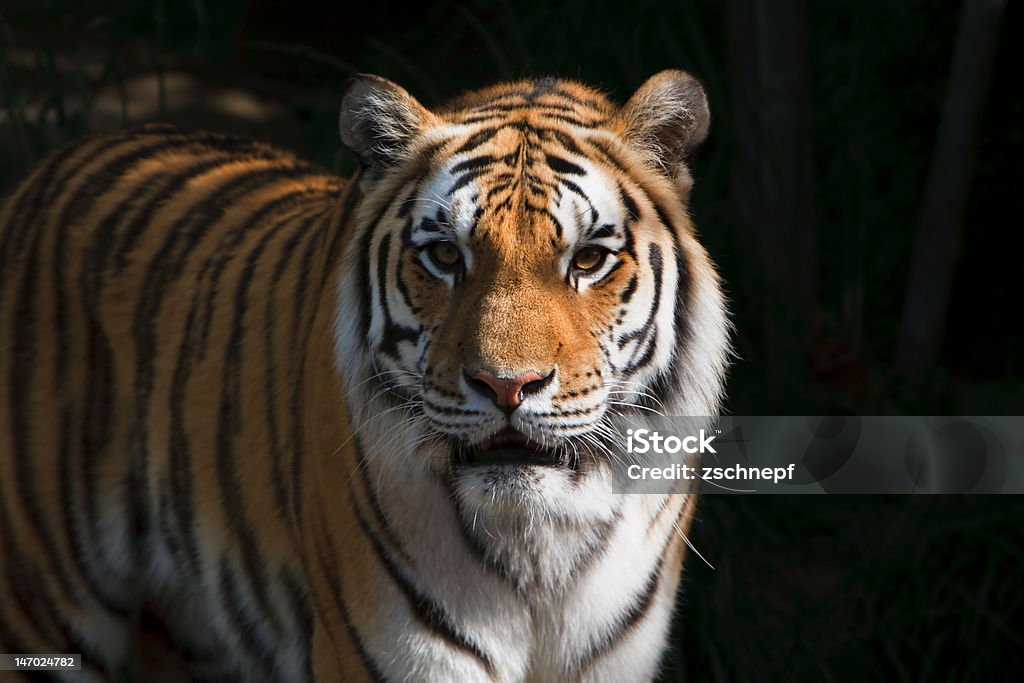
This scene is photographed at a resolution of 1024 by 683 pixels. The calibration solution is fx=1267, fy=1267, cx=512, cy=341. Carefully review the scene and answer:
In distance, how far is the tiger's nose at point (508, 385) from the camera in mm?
2035

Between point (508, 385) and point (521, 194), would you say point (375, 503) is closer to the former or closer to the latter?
point (508, 385)

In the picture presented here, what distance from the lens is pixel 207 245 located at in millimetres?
3068

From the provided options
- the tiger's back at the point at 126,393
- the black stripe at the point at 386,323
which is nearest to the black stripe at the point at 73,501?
the tiger's back at the point at 126,393

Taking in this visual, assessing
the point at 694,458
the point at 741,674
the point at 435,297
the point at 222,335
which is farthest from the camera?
the point at 741,674

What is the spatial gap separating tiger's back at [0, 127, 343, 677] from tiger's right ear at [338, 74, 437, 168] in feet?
1.23

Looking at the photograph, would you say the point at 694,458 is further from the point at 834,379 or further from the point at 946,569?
the point at 834,379

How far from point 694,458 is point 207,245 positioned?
130cm

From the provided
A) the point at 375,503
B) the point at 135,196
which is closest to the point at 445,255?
the point at 375,503

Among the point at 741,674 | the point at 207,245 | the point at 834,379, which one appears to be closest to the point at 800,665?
the point at 741,674

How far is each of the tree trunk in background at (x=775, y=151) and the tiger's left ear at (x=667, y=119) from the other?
1.64 m

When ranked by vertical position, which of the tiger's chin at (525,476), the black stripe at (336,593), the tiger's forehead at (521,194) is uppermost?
the tiger's forehead at (521,194)

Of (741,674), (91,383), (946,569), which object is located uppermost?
A: (91,383)

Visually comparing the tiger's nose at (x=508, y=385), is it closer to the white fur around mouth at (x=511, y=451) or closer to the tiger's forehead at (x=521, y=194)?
the white fur around mouth at (x=511, y=451)

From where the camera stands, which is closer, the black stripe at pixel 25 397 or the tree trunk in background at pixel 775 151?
the black stripe at pixel 25 397
